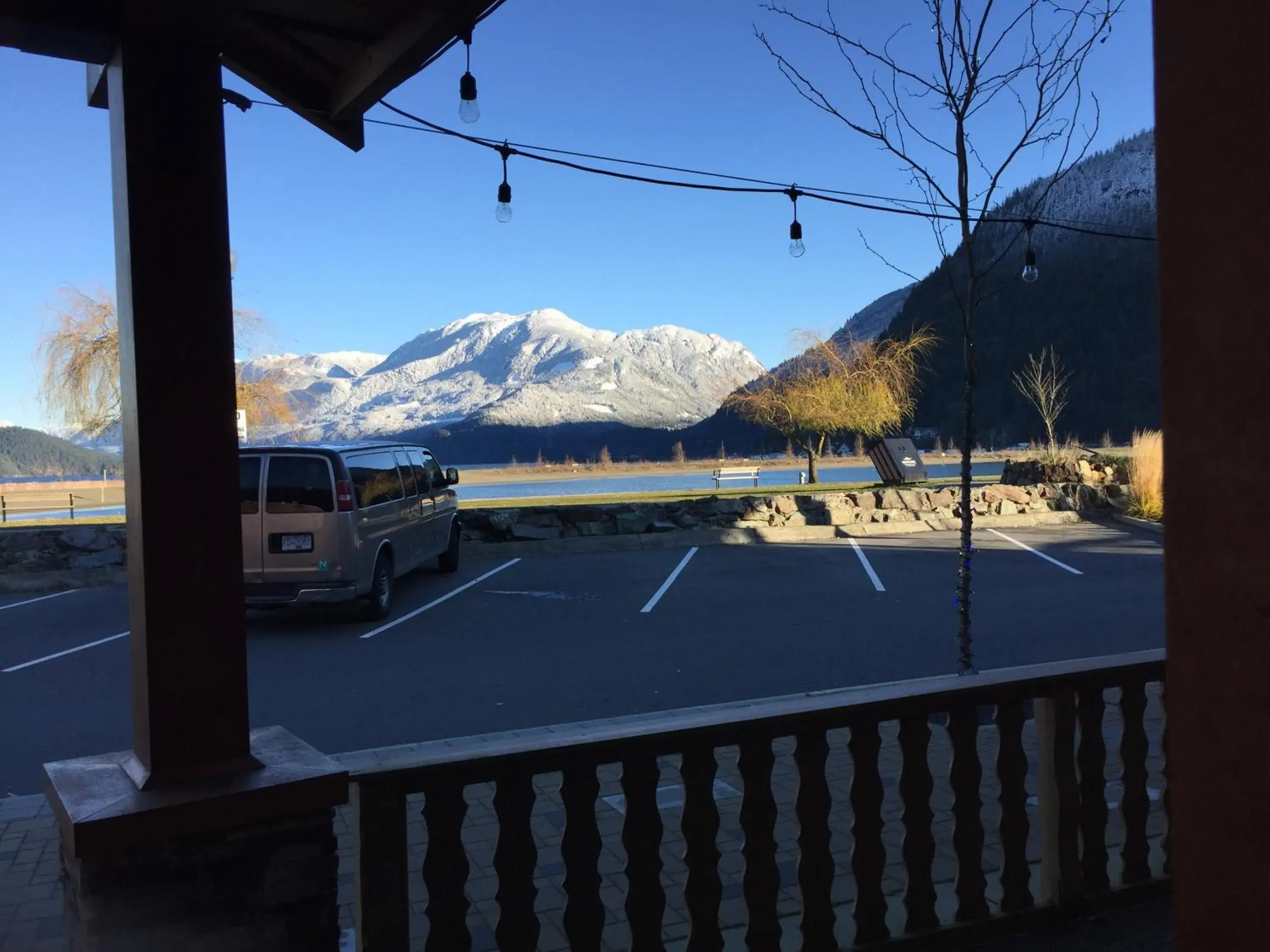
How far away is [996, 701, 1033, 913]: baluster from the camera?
3.44 metres

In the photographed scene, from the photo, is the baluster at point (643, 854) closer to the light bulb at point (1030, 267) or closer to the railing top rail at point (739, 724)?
the railing top rail at point (739, 724)

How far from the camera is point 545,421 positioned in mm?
189625

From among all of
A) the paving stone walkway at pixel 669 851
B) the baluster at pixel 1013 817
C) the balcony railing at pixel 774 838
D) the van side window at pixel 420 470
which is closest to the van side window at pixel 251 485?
the van side window at pixel 420 470

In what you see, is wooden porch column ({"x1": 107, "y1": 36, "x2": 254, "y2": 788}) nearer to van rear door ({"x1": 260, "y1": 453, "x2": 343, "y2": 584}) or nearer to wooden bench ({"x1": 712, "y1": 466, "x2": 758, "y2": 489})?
van rear door ({"x1": 260, "y1": 453, "x2": 343, "y2": 584})

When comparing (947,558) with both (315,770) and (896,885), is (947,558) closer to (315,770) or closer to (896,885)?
(896,885)

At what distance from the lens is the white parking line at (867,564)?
42.7ft

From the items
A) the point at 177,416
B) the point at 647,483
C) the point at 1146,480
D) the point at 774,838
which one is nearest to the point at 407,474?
the point at 774,838

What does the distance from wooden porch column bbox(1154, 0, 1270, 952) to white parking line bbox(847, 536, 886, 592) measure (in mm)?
11530

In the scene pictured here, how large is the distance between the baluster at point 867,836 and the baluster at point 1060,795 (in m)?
0.73

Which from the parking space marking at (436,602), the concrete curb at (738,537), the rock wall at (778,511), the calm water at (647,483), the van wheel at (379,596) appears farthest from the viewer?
the calm water at (647,483)

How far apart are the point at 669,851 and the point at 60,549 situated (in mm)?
12646

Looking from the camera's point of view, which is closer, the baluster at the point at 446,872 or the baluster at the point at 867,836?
the baluster at the point at 446,872

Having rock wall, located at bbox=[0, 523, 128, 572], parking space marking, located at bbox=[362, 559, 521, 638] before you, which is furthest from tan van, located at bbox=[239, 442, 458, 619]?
rock wall, located at bbox=[0, 523, 128, 572]

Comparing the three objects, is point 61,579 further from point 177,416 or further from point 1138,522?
point 1138,522
